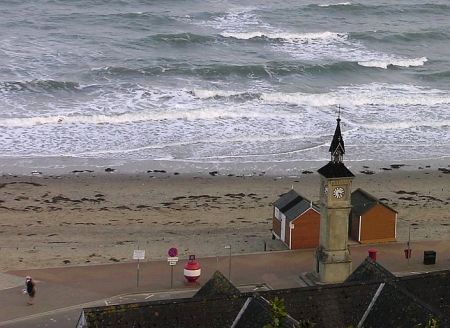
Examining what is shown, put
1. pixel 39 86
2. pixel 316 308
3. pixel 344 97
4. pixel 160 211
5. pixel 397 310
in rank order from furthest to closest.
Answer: pixel 344 97, pixel 39 86, pixel 160 211, pixel 316 308, pixel 397 310

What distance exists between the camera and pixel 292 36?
7500cm

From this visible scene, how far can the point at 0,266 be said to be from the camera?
104 feet

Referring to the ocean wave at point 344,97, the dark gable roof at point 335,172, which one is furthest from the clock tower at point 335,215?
the ocean wave at point 344,97

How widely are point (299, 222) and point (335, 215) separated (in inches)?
→ 196

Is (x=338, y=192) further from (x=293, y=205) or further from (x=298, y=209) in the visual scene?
(x=293, y=205)

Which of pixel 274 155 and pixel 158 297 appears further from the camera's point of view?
pixel 274 155

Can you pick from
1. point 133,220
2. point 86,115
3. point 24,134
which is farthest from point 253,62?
point 133,220

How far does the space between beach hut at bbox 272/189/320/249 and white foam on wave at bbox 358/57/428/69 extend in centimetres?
3527

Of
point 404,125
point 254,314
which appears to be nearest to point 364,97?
point 404,125

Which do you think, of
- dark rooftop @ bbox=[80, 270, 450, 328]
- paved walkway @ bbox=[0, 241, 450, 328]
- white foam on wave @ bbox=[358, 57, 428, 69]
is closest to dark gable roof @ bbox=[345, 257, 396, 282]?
dark rooftop @ bbox=[80, 270, 450, 328]

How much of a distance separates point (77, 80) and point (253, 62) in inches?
545

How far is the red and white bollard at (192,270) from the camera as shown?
98.0 feet

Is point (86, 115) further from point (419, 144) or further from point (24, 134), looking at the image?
point (419, 144)

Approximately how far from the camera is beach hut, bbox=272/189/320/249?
109 ft
